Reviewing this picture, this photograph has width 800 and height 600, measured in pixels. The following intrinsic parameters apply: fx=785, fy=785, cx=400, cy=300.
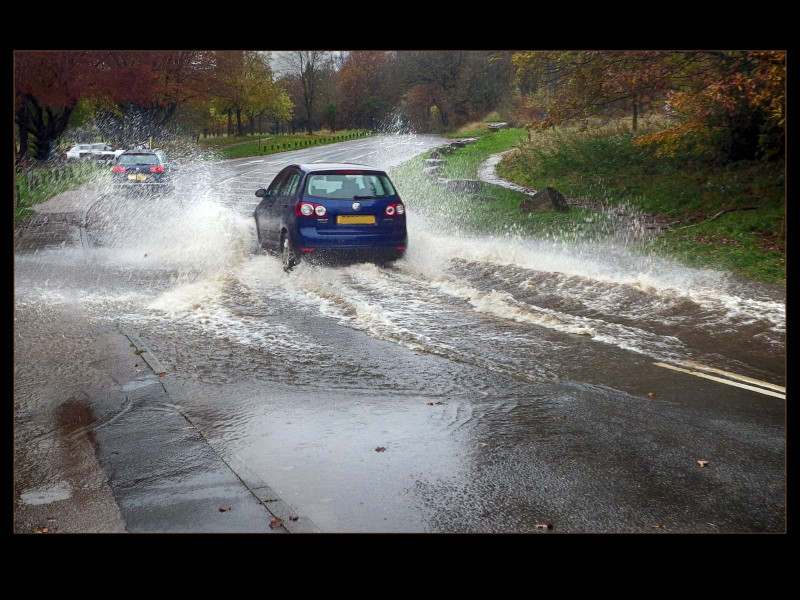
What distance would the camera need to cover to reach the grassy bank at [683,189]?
12469 millimetres

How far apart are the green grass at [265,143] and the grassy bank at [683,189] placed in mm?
5785

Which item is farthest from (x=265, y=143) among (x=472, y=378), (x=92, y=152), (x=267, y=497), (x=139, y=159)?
(x=92, y=152)

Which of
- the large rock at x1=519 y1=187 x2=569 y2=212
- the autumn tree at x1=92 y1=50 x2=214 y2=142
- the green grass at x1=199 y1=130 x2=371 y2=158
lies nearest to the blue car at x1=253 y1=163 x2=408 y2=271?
the green grass at x1=199 y1=130 x2=371 y2=158

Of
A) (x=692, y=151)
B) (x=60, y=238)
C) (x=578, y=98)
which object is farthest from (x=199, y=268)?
(x=692, y=151)

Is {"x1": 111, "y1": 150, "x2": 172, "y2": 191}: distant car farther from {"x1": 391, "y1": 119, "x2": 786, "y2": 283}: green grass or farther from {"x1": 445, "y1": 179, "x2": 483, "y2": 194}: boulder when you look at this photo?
{"x1": 445, "y1": 179, "x2": 483, "y2": 194}: boulder

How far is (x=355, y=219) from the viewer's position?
11.6 meters

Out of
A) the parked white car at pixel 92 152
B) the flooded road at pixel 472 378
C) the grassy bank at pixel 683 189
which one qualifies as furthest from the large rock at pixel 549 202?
the parked white car at pixel 92 152

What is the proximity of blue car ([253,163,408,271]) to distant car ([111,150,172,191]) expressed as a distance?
42.5 ft

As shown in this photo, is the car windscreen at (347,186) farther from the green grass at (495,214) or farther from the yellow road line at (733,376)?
the yellow road line at (733,376)

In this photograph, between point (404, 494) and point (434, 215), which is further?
point (434, 215)

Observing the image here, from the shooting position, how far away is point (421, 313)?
9188mm

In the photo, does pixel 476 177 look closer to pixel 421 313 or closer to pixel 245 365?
pixel 421 313

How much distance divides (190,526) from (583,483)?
6.89 feet

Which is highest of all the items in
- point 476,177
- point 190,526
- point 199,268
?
point 476,177
